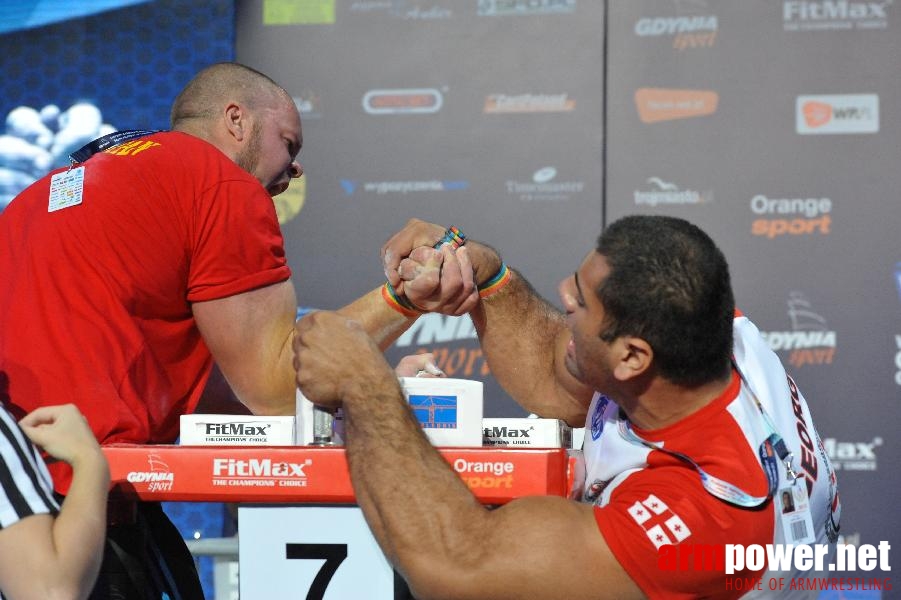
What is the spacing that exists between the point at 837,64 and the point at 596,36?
1083 millimetres

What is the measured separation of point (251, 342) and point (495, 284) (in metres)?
0.83

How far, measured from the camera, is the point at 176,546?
79.4 inches

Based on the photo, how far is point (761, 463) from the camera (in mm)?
1795

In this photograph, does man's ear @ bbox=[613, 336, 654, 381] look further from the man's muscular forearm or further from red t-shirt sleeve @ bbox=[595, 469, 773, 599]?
the man's muscular forearm

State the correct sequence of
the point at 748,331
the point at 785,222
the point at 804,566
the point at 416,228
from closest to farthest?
the point at 804,566 < the point at 748,331 < the point at 416,228 < the point at 785,222

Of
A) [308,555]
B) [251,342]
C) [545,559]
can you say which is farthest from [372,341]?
[545,559]

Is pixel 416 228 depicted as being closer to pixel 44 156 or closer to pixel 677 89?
pixel 677 89

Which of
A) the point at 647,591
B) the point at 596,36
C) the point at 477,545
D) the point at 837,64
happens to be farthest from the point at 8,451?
the point at 837,64

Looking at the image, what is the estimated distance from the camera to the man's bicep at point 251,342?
206 cm

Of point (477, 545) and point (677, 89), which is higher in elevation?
point (677, 89)

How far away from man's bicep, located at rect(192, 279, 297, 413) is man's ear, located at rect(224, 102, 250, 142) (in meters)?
0.61

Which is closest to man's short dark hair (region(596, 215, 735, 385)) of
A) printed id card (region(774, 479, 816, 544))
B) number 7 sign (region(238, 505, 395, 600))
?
printed id card (region(774, 479, 816, 544))

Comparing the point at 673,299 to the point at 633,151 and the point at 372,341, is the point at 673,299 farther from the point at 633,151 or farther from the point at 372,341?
the point at 633,151

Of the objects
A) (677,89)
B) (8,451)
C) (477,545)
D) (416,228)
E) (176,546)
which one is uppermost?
(677,89)
